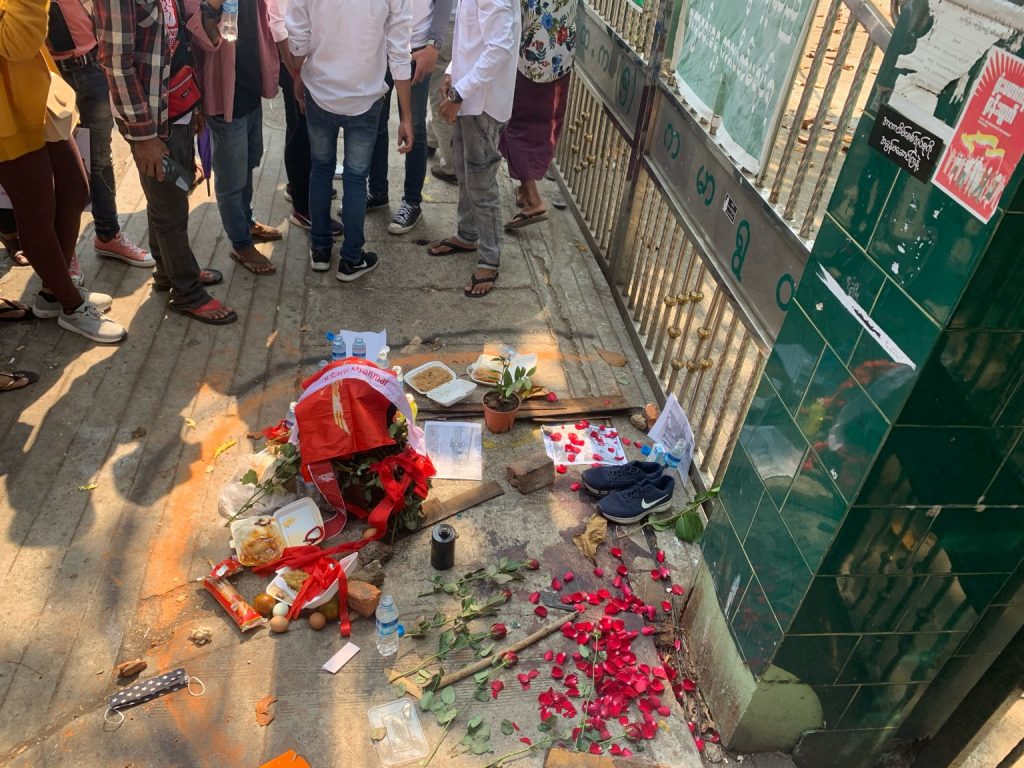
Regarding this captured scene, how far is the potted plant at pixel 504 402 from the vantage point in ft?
13.2

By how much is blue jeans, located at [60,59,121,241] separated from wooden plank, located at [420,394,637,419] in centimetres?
252

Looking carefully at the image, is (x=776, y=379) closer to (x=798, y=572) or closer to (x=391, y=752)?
(x=798, y=572)

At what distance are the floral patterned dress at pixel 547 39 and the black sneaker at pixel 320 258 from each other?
1.82 metres

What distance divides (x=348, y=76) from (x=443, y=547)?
272cm

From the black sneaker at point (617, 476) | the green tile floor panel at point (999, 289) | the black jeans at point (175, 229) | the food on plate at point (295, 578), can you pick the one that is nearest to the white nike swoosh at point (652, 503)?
the black sneaker at point (617, 476)

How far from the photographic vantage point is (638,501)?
143 inches

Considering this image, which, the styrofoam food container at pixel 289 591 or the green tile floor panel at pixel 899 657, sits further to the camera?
the styrofoam food container at pixel 289 591

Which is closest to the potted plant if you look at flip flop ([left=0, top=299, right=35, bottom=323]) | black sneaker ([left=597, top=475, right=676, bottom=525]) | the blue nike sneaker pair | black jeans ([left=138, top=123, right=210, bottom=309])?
the blue nike sneaker pair

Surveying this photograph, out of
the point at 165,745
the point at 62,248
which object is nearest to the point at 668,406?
the point at 165,745

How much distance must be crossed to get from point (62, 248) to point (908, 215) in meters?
4.27

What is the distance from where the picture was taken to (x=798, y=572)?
2322mm

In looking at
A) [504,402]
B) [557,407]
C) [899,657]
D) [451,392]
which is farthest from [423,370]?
[899,657]

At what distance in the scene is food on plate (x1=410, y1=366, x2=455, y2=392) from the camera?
4.29 m

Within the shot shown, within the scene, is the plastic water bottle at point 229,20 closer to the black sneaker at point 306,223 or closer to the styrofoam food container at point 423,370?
the black sneaker at point 306,223
